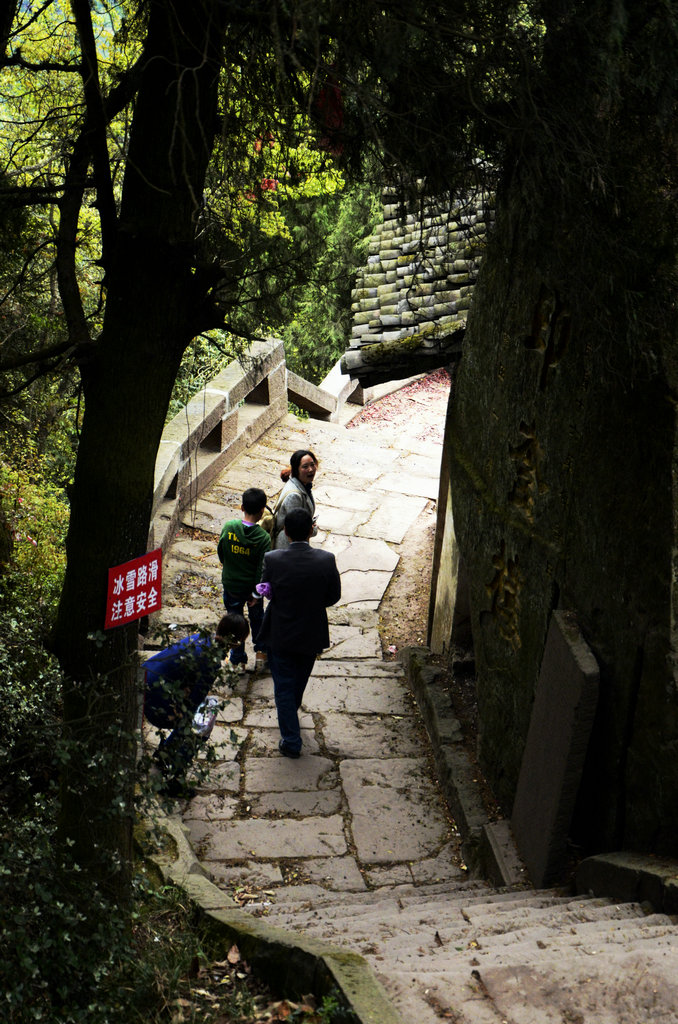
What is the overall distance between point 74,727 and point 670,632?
2.47 m

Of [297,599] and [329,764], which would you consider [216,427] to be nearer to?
[297,599]

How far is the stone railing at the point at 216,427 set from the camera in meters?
9.31

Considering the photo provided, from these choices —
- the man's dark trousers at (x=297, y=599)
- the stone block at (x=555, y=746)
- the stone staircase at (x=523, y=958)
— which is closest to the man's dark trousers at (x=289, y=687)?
the man's dark trousers at (x=297, y=599)

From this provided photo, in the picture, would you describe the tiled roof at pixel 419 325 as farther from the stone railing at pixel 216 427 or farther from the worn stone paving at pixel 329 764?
the worn stone paving at pixel 329 764

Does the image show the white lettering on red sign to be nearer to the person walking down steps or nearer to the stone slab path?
the stone slab path

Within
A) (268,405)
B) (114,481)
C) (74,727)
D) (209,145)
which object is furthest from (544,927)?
(268,405)

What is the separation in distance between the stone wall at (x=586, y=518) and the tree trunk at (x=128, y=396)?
1531 mm

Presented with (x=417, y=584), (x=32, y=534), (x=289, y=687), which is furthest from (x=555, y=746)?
(x=417, y=584)

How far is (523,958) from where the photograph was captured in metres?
3.33

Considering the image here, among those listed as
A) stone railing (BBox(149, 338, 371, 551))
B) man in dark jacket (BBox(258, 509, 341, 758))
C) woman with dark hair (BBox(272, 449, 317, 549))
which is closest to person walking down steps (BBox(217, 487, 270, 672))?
woman with dark hair (BBox(272, 449, 317, 549))

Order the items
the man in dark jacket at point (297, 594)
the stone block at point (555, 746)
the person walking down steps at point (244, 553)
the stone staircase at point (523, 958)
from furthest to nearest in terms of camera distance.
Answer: the person walking down steps at point (244, 553)
the man in dark jacket at point (297, 594)
the stone block at point (555, 746)
the stone staircase at point (523, 958)

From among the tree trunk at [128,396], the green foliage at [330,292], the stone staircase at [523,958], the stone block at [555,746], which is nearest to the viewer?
the stone staircase at [523,958]

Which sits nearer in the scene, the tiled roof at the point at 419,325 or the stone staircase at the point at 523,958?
the stone staircase at the point at 523,958

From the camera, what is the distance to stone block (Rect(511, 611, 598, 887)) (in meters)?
4.39
